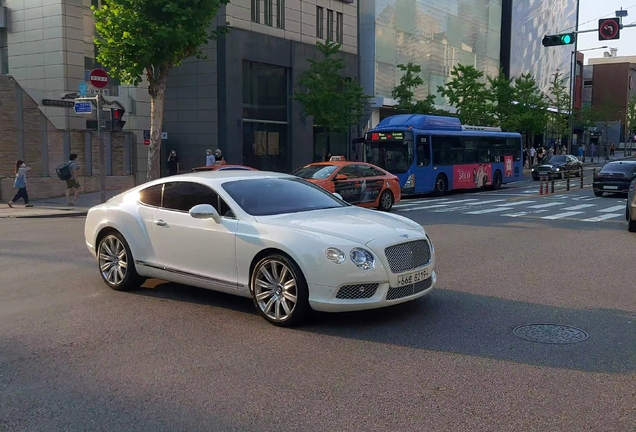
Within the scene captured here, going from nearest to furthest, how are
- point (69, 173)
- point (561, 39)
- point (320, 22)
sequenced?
point (69, 173) < point (561, 39) < point (320, 22)

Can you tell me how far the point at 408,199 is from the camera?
26.6 meters

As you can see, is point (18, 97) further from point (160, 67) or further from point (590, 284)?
point (590, 284)

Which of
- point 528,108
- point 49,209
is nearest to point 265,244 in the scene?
point 49,209

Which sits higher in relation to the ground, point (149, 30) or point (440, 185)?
point (149, 30)

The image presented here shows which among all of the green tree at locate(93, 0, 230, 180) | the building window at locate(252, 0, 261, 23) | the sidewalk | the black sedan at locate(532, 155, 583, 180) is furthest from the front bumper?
the black sedan at locate(532, 155, 583, 180)

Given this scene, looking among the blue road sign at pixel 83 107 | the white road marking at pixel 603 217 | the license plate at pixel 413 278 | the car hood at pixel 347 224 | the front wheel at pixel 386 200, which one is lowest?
the white road marking at pixel 603 217

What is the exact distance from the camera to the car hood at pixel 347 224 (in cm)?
673

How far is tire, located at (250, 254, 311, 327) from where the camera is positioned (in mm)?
6602

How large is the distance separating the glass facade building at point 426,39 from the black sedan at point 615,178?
17972mm

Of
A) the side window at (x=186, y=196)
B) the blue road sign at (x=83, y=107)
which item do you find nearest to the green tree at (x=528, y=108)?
the blue road sign at (x=83, y=107)

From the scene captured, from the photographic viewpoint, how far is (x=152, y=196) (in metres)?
8.31

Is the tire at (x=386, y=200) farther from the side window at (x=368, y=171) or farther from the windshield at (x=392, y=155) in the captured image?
the windshield at (x=392, y=155)

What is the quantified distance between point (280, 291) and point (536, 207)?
54.4ft

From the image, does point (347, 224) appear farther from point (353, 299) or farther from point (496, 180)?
point (496, 180)
